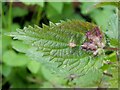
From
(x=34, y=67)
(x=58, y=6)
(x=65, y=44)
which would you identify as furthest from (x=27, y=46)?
(x=65, y=44)

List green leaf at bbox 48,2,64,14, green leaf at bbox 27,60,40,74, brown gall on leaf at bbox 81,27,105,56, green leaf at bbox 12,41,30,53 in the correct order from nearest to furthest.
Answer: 1. brown gall on leaf at bbox 81,27,105,56
2. green leaf at bbox 12,41,30,53
3. green leaf at bbox 27,60,40,74
4. green leaf at bbox 48,2,64,14

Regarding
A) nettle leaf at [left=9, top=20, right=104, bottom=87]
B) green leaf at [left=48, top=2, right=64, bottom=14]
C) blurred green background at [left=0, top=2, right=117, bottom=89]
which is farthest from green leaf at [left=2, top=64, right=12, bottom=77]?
nettle leaf at [left=9, top=20, right=104, bottom=87]

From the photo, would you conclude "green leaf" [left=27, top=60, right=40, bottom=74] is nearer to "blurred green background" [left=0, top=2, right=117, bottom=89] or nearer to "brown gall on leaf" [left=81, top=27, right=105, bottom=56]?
"blurred green background" [left=0, top=2, right=117, bottom=89]

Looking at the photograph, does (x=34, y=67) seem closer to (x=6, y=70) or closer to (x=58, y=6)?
(x=6, y=70)

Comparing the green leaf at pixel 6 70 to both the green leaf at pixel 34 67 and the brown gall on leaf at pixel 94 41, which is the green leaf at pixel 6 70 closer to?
the green leaf at pixel 34 67

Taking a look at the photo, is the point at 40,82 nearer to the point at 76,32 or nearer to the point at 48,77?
the point at 48,77
